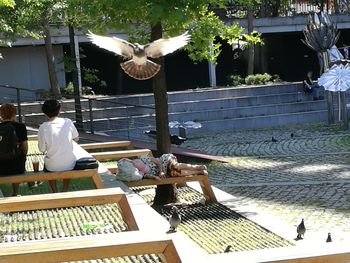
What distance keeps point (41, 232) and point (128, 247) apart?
3.15 m

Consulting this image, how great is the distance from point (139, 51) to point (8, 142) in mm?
1943

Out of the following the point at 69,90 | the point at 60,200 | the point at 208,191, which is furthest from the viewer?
the point at 69,90

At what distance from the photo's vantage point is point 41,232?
295 inches

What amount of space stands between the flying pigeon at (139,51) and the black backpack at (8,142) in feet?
4.94

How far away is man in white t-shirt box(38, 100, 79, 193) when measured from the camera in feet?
27.6

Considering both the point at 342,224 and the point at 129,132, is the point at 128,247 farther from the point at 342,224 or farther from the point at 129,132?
the point at 129,132

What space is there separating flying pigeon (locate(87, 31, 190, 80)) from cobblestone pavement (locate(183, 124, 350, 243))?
2.46 meters

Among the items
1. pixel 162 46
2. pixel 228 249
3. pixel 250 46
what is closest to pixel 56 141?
pixel 162 46

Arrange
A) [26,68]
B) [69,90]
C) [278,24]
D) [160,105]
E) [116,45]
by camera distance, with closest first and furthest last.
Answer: [116,45], [160,105], [69,90], [26,68], [278,24]

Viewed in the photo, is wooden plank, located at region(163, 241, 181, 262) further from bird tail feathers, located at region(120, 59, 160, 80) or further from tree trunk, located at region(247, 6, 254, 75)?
tree trunk, located at region(247, 6, 254, 75)

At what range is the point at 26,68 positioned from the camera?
28.0m

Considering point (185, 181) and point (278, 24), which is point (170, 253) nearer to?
point (185, 181)

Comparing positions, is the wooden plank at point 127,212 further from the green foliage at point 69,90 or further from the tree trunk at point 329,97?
the green foliage at point 69,90

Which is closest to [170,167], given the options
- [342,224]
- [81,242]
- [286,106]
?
[342,224]
